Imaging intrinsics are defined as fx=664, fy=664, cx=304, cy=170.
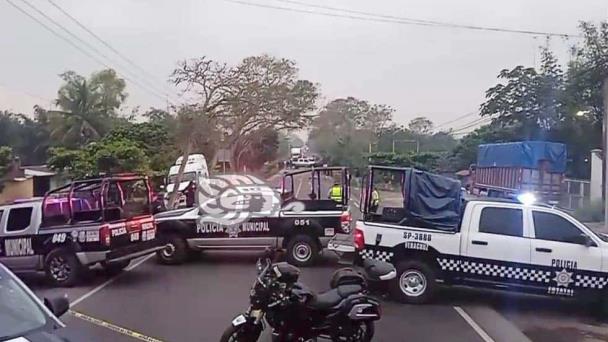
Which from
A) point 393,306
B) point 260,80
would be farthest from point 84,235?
point 260,80

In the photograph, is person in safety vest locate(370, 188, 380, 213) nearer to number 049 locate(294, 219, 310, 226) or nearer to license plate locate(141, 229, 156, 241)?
number 049 locate(294, 219, 310, 226)

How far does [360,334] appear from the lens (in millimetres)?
7199

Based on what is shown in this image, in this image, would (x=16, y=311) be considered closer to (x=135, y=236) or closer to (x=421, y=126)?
(x=135, y=236)

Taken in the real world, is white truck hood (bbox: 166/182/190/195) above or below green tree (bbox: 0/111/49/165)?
below

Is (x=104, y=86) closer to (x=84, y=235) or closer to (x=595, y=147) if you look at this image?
(x=595, y=147)

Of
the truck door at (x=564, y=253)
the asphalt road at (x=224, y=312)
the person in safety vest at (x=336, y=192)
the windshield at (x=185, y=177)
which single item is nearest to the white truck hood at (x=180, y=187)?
the windshield at (x=185, y=177)

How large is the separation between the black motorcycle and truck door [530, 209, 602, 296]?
11.7 feet

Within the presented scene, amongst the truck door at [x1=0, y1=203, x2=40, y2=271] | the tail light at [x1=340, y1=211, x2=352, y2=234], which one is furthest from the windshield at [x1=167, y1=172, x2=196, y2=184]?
the truck door at [x1=0, y1=203, x2=40, y2=271]

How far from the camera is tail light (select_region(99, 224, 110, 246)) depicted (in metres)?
11.7

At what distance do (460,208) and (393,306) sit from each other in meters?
1.86

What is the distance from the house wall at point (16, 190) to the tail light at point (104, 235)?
63.0ft

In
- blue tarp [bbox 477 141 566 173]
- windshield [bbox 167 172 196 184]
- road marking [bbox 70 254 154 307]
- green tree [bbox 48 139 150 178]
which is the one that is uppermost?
blue tarp [bbox 477 141 566 173]

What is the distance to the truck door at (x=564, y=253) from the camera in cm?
944

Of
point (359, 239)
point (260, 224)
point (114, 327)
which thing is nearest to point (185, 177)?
point (260, 224)
